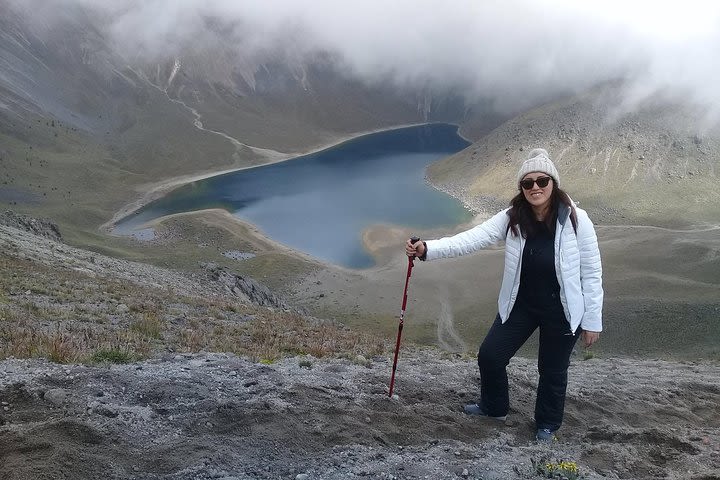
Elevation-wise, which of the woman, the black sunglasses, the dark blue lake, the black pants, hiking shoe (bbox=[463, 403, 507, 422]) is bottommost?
hiking shoe (bbox=[463, 403, 507, 422])

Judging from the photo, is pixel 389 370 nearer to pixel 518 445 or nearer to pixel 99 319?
pixel 518 445

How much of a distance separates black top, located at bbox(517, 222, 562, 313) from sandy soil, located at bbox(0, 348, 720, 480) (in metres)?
1.44

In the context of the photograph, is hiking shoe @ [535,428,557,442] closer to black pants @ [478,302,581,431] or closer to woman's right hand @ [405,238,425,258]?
black pants @ [478,302,581,431]

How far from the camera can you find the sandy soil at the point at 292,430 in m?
4.48

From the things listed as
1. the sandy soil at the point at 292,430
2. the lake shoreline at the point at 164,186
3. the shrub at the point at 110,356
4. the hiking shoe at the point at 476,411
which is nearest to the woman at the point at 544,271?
the hiking shoe at the point at 476,411

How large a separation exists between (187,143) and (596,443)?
362 ft

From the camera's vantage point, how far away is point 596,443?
5766 millimetres

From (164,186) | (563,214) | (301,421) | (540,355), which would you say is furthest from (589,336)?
(164,186)

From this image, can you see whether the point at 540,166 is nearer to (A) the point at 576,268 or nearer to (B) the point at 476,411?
(A) the point at 576,268

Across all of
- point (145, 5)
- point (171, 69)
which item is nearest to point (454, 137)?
point (171, 69)

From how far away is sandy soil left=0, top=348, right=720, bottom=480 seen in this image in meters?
4.48

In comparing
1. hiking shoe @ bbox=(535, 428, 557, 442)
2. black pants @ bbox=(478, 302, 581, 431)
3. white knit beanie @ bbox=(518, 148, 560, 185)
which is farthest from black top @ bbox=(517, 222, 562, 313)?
hiking shoe @ bbox=(535, 428, 557, 442)

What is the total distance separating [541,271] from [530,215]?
52cm

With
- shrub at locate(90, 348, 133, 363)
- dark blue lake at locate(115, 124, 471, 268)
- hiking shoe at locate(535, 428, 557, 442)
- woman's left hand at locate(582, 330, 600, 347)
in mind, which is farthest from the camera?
dark blue lake at locate(115, 124, 471, 268)
